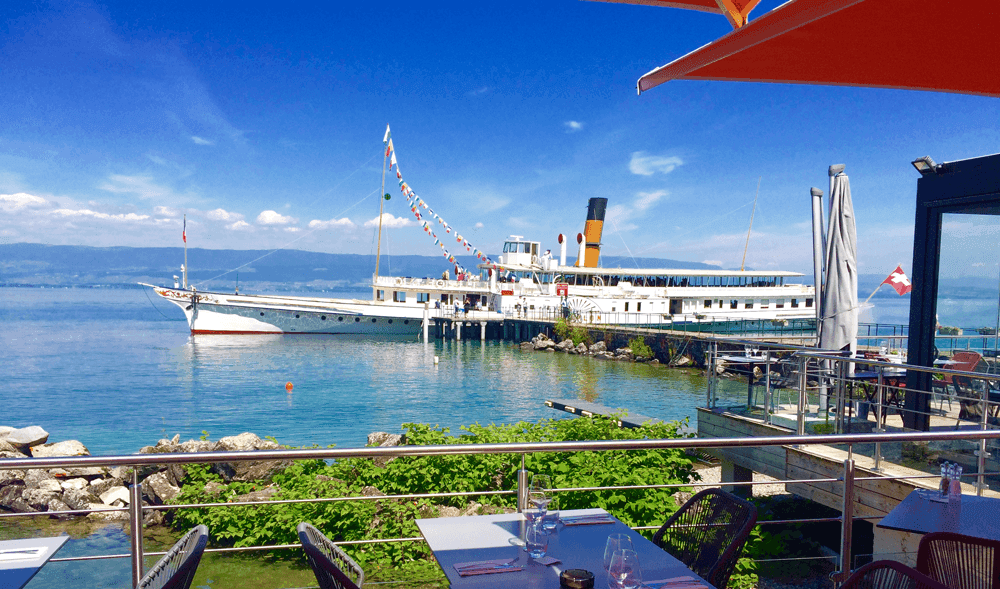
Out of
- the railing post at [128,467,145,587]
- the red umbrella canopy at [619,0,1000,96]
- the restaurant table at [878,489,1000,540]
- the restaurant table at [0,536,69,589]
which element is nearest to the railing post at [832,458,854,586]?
the restaurant table at [878,489,1000,540]

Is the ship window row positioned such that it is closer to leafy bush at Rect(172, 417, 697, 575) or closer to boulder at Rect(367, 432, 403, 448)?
boulder at Rect(367, 432, 403, 448)

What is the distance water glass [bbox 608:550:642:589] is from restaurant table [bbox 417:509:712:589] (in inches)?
4.5

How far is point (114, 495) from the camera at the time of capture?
10266 mm

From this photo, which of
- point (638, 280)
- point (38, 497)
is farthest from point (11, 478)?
point (638, 280)

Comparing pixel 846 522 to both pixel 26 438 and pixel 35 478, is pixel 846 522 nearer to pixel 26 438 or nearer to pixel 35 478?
pixel 35 478

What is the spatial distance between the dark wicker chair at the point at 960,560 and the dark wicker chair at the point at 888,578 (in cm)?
49

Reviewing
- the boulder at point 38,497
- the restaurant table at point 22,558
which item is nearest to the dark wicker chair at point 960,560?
the restaurant table at point 22,558

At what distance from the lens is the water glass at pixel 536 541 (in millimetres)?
2164

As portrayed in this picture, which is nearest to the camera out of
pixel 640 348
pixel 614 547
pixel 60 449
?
pixel 614 547

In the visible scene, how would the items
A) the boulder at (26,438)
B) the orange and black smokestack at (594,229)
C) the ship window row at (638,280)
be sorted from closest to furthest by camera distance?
the boulder at (26,438) < the ship window row at (638,280) < the orange and black smokestack at (594,229)

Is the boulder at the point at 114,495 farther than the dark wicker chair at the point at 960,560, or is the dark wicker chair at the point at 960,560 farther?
the boulder at the point at 114,495

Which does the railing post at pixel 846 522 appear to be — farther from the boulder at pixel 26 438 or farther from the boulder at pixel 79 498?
the boulder at pixel 26 438

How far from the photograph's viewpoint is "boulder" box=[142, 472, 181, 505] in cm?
955

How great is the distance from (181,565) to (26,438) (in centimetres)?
1409
